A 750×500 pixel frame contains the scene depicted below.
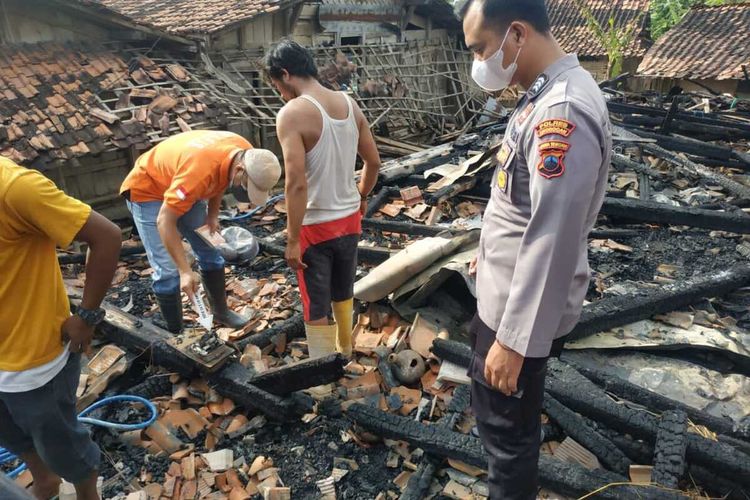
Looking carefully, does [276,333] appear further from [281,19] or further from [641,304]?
[281,19]

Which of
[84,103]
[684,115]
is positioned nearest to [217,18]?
[84,103]

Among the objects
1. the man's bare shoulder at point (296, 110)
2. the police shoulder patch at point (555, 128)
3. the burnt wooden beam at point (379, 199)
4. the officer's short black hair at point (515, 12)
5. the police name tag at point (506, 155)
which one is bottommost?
the burnt wooden beam at point (379, 199)

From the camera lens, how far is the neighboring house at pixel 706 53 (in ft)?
57.1

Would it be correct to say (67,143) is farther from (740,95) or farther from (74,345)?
(740,95)

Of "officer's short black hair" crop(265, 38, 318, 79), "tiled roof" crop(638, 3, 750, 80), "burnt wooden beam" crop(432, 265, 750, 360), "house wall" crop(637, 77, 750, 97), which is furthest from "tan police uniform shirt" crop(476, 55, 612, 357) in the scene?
"tiled roof" crop(638, 3, 750, 80)

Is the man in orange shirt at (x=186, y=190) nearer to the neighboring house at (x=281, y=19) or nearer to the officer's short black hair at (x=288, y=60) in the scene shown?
the officer's short black hair at (x=288, y=60)

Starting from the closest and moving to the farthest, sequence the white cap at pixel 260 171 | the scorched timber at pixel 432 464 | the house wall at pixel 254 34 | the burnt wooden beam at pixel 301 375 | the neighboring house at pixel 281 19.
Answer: the scorched timber at pixel 432 464, the burnt wooden beam at pixel 301 375, the white cap at pixel 260 171, the neighboring house at pixel 281 19, the house wall at pixel 254 34

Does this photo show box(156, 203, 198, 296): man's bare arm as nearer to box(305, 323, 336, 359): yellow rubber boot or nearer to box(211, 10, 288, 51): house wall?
box(305, 323, 336, 359): yellow rubber boot

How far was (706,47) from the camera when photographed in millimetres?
18750

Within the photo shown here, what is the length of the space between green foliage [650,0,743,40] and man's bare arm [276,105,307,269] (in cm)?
2733

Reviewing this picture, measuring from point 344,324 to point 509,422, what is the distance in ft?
6.60

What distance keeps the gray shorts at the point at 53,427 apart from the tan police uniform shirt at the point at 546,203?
1946 mm

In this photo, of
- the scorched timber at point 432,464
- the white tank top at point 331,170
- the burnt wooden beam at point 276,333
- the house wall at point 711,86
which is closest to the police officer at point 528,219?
the scorched timber at point 432,464

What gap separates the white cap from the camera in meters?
3.27
